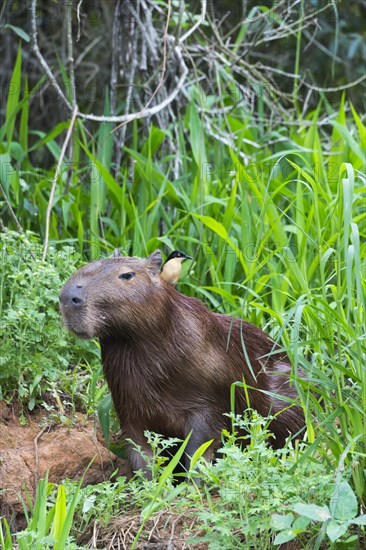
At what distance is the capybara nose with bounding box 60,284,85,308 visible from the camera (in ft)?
12.9

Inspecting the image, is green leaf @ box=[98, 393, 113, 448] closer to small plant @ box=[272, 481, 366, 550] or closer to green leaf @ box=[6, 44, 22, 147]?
small plant @ box=[272, 481, 366, 550]

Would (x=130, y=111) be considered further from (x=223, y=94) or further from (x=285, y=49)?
(x=285, y=49)

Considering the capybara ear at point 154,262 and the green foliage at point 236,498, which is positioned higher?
the capybara ear at point 154,262

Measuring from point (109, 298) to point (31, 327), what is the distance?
73cm

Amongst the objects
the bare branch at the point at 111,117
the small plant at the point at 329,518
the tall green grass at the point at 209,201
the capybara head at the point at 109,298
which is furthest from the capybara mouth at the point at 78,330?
the bare branch at the point at 111,117

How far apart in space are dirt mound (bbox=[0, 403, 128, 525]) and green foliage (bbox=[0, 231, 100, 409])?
0.40 feet

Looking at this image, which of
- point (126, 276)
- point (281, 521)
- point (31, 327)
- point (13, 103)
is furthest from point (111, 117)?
point (281, 521)

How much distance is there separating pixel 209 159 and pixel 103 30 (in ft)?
7.74

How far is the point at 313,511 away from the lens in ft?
10.0

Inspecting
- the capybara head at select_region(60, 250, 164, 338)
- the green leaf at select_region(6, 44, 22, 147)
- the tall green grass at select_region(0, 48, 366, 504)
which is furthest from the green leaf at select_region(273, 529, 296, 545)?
the green leaf at select_region(6, 44, 22, 147)

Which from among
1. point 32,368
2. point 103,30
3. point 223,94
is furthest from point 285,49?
point 32,368

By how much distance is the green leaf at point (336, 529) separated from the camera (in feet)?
9.85

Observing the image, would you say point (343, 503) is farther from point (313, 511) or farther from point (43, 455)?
point (43, 455)

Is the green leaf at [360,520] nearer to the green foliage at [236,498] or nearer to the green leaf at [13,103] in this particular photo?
the green foliage at [236,498]
